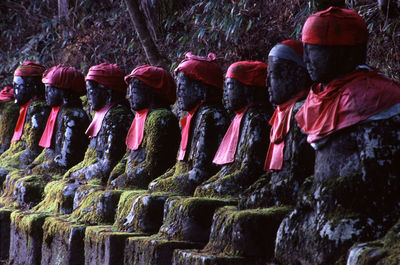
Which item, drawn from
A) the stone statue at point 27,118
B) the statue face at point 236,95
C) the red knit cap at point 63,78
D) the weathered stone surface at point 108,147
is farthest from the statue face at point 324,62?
the stone statue at point 27,118

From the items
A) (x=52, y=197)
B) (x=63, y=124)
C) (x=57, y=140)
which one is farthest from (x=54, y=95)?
(x=52, y=197)

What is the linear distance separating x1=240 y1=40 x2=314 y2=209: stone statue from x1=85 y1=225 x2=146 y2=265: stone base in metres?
1.36

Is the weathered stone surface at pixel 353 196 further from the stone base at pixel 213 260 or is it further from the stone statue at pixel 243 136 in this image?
the stone statue at pixel 243 136

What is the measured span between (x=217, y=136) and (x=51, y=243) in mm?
2377

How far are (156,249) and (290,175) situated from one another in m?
1.26

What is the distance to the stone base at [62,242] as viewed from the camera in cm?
687

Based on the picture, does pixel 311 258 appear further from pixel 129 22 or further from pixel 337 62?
pixel 129 22

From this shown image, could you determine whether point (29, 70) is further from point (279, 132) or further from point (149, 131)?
point (279, 132)

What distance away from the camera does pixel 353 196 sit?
3.90 metres

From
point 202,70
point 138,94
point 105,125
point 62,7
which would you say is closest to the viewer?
point 202,70

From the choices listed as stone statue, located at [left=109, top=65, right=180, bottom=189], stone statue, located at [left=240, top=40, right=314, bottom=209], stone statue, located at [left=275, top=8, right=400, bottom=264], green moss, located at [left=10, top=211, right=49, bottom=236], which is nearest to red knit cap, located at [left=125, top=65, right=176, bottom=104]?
stone statue, located at [left=109, top=65, right=180, bottom=189]

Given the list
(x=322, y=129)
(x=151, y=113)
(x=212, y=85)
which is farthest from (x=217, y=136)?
(x=322, y=129)

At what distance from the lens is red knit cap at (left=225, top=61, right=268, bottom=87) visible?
19.4 feet

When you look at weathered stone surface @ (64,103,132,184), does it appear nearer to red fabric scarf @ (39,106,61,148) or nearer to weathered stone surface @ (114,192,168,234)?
red fabric scarf @ (39,106,61,148)
